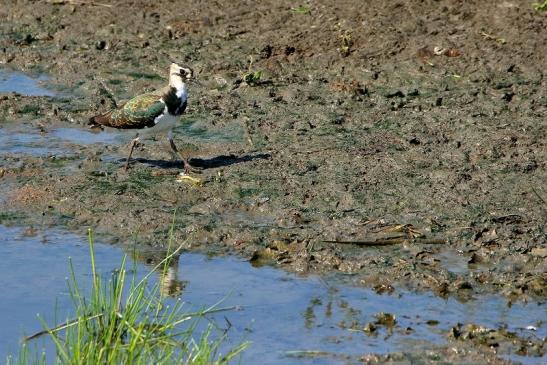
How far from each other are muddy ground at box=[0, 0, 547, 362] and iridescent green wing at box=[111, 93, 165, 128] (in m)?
0.40

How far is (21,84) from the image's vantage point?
46.5ft

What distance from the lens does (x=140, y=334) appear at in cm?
681

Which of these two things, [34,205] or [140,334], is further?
[34,205]

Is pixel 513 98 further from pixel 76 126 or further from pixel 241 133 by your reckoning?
pixel 76 126

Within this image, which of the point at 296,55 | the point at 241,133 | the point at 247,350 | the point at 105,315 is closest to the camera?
the point at 105,315

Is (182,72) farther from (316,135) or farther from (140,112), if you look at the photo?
(316,135)

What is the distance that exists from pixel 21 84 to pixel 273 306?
20.8 ft

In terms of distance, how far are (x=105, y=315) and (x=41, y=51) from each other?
8171mm

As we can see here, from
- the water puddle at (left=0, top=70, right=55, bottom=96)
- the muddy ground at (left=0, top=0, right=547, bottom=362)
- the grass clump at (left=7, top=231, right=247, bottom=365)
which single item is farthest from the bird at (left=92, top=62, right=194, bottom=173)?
the grass clump at (left=7, top=231, right=247, bottom=365)

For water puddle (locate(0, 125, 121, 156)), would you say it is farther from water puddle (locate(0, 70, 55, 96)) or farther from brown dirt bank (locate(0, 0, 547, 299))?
water puddle (locate(0, 70, 55, 96))

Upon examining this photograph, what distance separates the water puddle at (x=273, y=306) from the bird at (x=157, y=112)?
1827 mm

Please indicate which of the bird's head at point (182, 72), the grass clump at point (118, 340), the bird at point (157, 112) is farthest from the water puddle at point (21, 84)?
the grass clump at point (118, 340)

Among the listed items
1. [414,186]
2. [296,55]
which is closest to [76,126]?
[296,55]

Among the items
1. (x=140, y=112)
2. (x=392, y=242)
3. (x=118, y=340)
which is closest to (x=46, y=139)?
(x=140, y=112)
